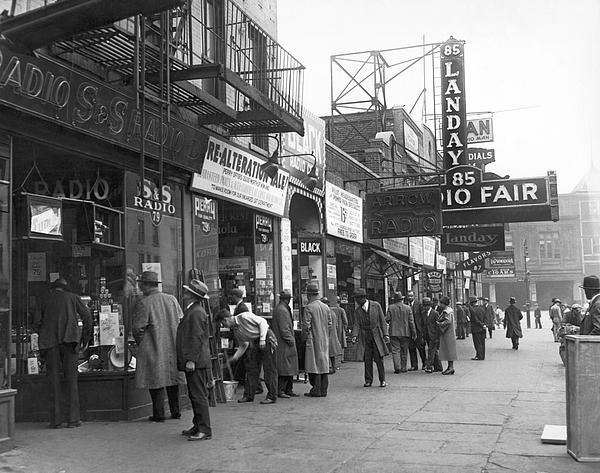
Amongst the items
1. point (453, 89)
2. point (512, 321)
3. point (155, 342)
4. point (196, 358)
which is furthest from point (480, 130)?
point (196, 358)

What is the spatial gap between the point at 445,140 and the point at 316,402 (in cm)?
1169

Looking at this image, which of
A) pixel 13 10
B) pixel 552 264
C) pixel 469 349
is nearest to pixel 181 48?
pixel 13 10

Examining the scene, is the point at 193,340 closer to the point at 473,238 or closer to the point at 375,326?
the point at 375,326

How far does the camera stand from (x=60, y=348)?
8.73m

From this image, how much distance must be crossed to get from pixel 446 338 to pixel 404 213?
14.9 ft

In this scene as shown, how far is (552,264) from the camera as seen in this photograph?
2494 inches

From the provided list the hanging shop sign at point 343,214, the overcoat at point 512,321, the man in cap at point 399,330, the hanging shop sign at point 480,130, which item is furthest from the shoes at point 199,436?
the hanging shop sign at point 480,130

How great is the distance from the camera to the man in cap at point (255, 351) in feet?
36.2

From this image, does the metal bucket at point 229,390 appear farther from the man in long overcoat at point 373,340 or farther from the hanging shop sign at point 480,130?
the hanging shop sign at point 480,130

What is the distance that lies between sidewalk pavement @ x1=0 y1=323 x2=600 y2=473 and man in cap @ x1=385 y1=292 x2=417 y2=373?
3.50m

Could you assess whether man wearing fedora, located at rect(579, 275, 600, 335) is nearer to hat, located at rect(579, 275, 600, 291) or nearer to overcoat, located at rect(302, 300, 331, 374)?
hat, located at rect(579, 275, 600, 291)

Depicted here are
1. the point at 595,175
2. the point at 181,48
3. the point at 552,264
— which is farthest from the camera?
the point at 552,264

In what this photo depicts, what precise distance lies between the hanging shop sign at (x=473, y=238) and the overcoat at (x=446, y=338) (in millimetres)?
7260

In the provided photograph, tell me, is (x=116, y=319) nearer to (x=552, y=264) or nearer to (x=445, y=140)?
(x=445, y=140)
